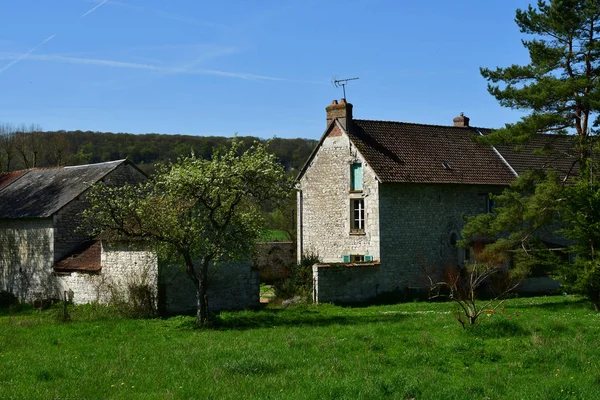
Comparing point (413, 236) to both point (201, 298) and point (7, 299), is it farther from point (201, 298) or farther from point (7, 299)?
point (7, 299)

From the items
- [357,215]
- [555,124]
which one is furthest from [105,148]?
[555,124]

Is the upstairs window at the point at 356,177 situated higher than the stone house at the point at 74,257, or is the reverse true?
the upstairs window at the point at 356,177

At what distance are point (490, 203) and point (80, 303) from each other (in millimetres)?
18529

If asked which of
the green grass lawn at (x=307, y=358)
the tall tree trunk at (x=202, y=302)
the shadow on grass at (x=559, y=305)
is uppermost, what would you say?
the tall tree trunk at (x=202, y=302)

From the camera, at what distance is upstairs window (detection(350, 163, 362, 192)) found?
29.4 meters

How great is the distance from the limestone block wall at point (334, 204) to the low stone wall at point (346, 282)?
4.04 ft

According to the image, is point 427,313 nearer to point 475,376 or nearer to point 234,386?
point 475,376

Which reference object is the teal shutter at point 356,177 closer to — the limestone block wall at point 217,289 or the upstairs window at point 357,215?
the upstairs window at point 357,215

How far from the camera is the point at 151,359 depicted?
13.7m

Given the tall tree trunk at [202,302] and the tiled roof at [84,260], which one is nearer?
the tall tree trunk at [202,302]

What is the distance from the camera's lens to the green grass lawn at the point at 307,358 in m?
10.8

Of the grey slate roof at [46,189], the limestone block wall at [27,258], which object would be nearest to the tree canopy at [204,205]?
the grey slate roof at [46,189]

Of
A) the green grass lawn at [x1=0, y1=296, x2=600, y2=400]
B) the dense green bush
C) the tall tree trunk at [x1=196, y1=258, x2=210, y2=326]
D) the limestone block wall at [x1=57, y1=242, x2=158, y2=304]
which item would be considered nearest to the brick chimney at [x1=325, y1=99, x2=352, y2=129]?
the limestone block wall at [x1=57, y1=242, x2=158, y2=304]

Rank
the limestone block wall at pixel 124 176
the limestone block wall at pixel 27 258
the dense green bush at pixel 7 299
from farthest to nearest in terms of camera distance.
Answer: the dense green bush at pixel 7 299
the limestone block wall at pixel 124 176
the limestone block wall at pixel 27 258
